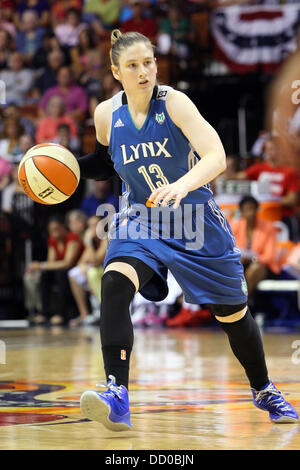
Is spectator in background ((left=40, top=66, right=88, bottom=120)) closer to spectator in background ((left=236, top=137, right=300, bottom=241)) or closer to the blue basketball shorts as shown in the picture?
spectator in background ((left=236, top=137, right=300, bottom=241))

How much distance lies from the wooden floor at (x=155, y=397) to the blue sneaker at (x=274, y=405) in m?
0.06

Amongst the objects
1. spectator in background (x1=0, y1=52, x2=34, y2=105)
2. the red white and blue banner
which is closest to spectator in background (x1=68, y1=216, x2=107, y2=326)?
the red white and blue banner

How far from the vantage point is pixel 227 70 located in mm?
11789

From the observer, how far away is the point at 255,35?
11203mm

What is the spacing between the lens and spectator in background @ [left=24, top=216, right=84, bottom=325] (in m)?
11.3

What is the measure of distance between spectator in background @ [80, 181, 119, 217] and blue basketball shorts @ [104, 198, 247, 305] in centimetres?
754

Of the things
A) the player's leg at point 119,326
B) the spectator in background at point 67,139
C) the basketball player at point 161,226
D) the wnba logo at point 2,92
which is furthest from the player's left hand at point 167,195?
the wnba logo at point 2,92

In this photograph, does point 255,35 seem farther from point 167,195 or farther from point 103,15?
point 167,195

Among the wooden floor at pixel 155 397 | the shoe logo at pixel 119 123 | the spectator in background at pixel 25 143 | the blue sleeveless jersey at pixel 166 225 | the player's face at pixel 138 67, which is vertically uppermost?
the spectator in background at pixel 25 143

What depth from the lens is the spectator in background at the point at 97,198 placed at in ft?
36.1

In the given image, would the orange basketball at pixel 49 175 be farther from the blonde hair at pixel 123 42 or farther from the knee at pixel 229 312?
the knee at pixel 229 312

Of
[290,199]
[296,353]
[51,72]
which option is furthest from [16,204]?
[296,353]

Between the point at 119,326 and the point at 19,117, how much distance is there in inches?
387

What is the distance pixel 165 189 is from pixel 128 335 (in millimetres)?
608
